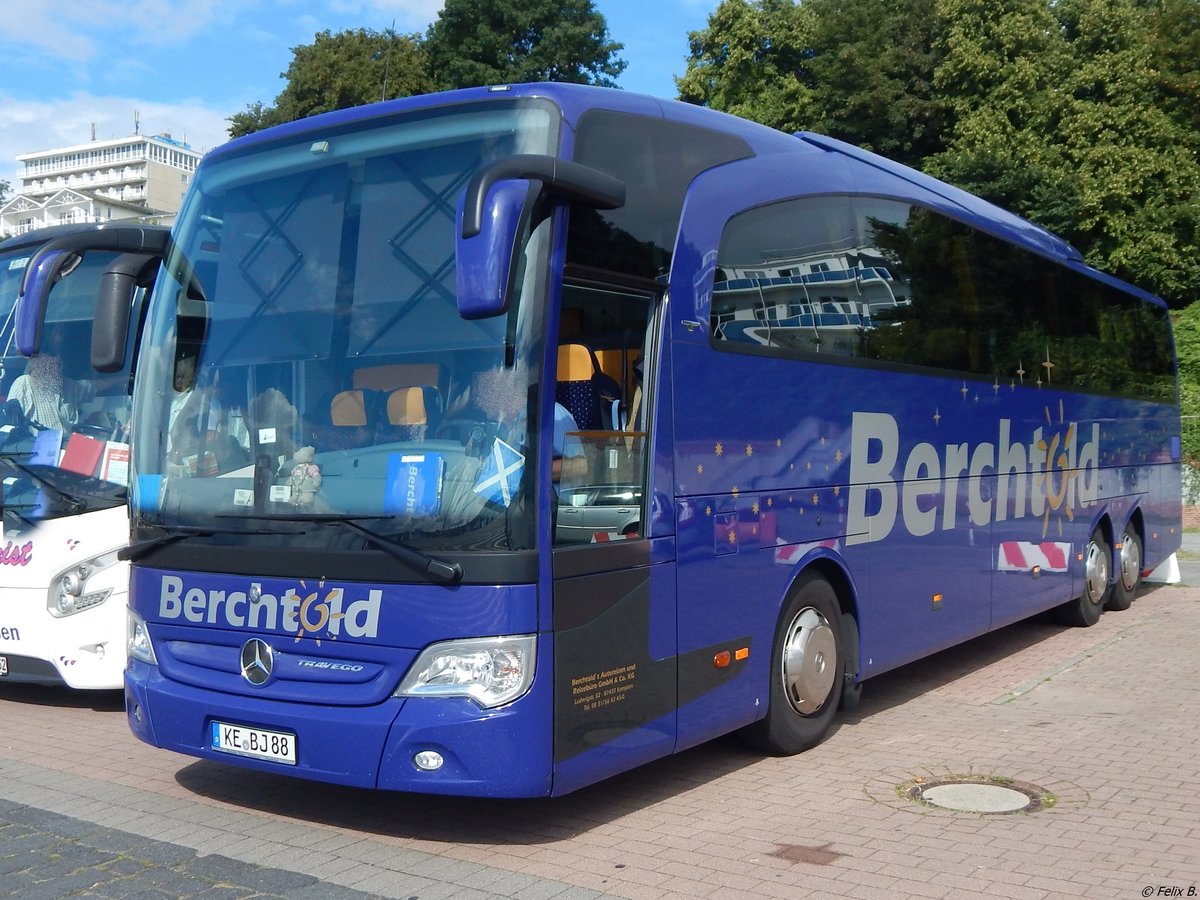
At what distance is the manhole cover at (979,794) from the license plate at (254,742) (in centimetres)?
322

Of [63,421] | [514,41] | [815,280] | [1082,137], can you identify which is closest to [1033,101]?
[1082,137]

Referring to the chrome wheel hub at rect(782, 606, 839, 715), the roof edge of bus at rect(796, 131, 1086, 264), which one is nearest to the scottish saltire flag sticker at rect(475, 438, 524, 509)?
the chrome wheel hub at rect(782, 606, 839, 715)

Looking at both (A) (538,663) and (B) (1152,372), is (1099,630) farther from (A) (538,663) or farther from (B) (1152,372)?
(A) (538,663)

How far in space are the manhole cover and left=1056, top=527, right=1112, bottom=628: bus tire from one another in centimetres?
641

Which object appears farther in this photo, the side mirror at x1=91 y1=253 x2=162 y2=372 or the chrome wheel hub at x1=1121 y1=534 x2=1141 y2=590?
the chrome wheel hub at x1=1121 y1=534 x2=1141 y2=590

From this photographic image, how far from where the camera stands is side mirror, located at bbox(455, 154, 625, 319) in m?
4.75

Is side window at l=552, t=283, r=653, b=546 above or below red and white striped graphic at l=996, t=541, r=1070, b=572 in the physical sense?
above

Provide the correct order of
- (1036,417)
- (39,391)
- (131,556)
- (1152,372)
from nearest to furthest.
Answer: (131,556)
(39,391)
(1036,417)
(1152,372)

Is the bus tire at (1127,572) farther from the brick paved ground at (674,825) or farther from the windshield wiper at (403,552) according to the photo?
the windshield wiper at (403,552)

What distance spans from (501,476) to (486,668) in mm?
801

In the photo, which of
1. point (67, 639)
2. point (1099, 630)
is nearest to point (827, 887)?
point (67, 639)

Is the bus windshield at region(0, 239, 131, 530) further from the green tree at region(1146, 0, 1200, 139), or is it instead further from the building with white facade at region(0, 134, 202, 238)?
the building with white facade at region(0, 134, 202, 238)

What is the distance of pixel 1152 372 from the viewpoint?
1487 cm

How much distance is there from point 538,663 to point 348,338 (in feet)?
Answer: 5.53
